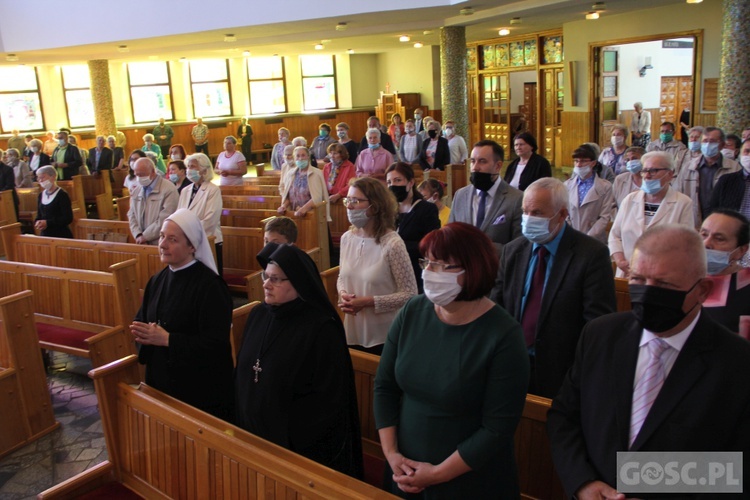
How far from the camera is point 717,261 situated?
107 inches

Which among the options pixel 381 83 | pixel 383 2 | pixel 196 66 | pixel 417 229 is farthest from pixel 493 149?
pixel 381 83

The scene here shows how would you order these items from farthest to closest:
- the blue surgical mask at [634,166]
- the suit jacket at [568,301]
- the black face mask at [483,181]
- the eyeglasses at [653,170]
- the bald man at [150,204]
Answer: the bald man at [150,204], the blue surgical mask at [634,166], the eyeglasses at [653,170], the black face mask at [483,181], the suit jacket at [568,301]

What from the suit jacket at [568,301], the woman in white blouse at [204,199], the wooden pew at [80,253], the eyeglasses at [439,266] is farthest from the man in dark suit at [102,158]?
the eyeglasses at [439,266]

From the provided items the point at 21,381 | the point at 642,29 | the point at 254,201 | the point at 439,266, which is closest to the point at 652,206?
the point at 439,266

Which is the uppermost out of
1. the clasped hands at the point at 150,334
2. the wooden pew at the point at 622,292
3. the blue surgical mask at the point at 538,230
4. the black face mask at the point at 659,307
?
the blue surgical mask at the point at 538,230

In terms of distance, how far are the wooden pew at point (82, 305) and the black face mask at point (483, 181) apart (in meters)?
2.69

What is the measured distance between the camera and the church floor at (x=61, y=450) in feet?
12.3

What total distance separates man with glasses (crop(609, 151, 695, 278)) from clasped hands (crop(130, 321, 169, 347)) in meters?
2.75

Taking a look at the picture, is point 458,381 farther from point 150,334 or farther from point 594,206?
point 594,206

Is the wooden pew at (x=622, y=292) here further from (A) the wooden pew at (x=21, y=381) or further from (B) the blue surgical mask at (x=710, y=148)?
(A) the wooden pew at (x=21, y=381)

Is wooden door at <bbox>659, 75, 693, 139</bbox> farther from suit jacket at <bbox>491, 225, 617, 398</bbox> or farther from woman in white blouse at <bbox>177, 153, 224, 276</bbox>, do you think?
suit jacket at <bbox>491, 225, 617, 398</bbox>

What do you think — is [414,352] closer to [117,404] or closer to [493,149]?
[117,404]

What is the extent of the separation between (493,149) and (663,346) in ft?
7.86

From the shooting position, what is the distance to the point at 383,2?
10.0 meters
